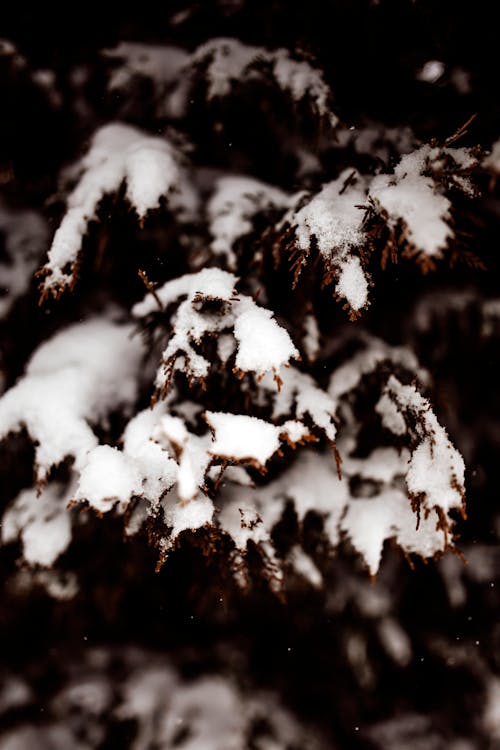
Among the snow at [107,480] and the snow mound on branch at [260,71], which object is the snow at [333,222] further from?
the snow at [107,480]

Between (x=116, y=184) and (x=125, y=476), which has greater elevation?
(x=116, y=184)

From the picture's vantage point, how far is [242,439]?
108cm

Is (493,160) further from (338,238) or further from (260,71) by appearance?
(260,71)

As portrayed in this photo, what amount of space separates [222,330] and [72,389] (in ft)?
1.75

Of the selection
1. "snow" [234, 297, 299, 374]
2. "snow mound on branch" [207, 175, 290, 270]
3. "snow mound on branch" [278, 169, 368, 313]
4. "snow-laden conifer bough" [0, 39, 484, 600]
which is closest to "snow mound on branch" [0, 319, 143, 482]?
"snow-laden conifer bough" [0, 39, 484, 600]

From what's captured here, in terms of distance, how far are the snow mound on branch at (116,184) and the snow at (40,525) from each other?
74 centimetres

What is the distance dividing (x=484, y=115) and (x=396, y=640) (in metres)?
1.78

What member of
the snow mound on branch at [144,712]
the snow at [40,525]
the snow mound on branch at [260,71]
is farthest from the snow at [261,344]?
the snow mound on branch at [144,712]

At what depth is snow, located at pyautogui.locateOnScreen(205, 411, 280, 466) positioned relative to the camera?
41.3 inches

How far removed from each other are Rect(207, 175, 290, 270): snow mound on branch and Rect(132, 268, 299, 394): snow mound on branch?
8.3 inches

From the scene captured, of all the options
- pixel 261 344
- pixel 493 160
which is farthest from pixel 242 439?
pixel 493 160

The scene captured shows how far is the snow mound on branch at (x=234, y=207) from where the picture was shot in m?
1.61

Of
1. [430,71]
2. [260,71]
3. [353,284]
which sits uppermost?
[430,71]

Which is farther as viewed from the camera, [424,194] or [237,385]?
[237,385]
